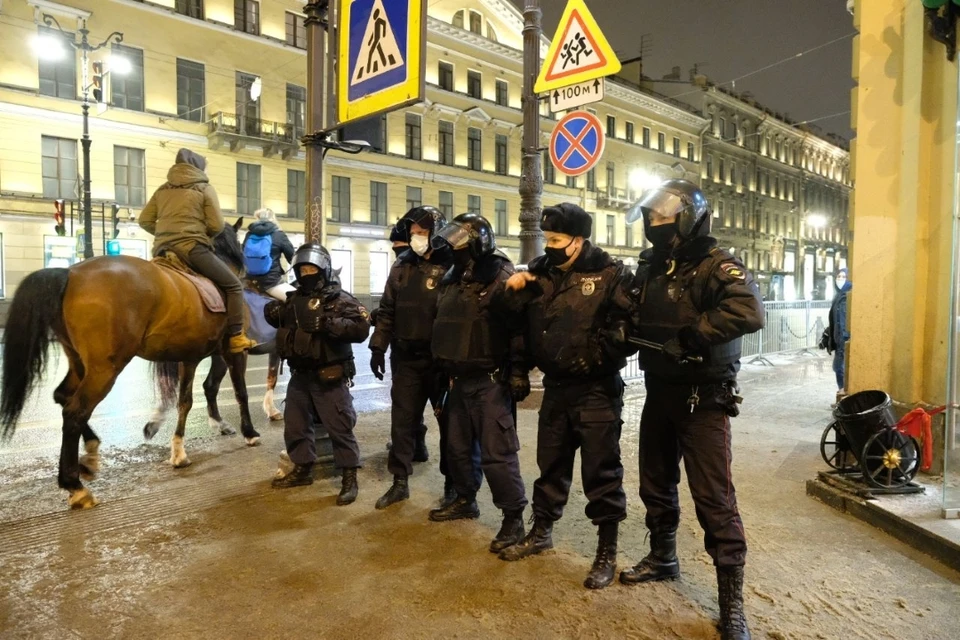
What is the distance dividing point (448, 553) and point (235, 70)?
32340 millimetres

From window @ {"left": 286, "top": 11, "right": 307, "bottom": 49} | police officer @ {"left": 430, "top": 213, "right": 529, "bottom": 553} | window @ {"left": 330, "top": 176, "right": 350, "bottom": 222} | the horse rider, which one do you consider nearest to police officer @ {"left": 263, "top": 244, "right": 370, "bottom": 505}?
police officer @ {"left": 430, "top": 213, "right": 529, "bottom": 553}

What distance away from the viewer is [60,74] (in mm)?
26094

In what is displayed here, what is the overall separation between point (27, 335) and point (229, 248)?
2.15 m

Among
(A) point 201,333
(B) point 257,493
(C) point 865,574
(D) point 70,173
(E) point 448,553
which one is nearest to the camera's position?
(C) point 865,574

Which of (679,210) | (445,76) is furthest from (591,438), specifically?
(445,76)

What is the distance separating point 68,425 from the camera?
15.5 ft

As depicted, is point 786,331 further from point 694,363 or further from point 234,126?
point 234,126

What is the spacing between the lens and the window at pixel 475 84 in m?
39.6

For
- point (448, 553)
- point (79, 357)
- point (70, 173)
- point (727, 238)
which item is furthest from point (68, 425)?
point (727, 238)

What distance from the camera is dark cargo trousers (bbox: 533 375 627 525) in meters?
3.59

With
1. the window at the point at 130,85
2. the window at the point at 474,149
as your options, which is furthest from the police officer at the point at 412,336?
the window at the point at 474,149

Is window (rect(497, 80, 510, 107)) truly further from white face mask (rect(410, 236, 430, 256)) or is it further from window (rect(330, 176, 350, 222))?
white face mask (rect(410, 236, 430, 256))

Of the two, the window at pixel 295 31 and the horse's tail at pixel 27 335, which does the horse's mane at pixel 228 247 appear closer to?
the horse's tail at pixel 27 335

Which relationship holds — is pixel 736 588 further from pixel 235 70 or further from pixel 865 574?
pixel 235 70
